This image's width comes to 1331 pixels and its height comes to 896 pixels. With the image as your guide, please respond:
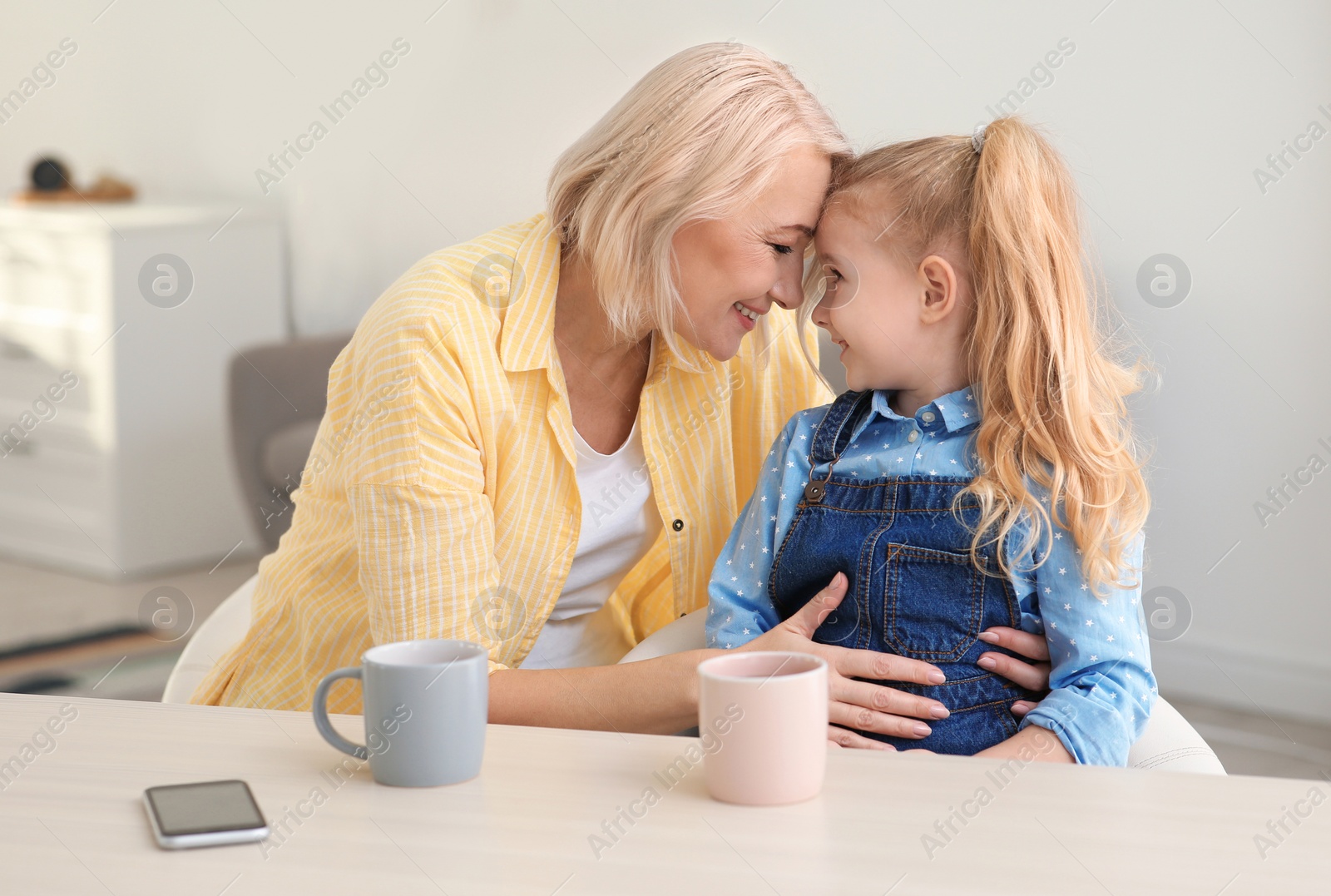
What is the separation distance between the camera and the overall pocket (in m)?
1.16

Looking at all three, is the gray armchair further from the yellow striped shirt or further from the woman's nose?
the woman's nose

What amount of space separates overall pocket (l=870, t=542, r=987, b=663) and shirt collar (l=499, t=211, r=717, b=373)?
1.35ft

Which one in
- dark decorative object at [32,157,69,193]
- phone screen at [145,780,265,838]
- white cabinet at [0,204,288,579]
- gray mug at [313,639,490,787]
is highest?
dark decorative object at [32,157,69,193]

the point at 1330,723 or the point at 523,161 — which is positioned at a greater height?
the point at 523,161

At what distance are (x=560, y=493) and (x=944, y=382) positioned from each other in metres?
0.44

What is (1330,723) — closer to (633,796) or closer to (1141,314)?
(1141,314)

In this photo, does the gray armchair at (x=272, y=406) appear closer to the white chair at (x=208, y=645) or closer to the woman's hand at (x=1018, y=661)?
the white chair at (x=208, y=645)

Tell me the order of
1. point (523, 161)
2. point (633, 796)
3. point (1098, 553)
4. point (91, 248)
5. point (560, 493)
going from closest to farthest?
point (633, 796) < point (1098, 553) < point (560, 493) < point (523, 161) < point (91, 248)

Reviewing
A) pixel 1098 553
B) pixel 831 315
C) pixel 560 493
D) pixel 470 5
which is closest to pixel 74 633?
pixel 470 5

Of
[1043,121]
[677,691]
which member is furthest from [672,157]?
[1043,121]

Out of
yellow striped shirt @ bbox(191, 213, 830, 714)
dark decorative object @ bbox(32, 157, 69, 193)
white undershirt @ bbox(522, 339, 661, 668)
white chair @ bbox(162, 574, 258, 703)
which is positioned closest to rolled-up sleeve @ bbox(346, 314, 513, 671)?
yellow striped shirt @ bbox(191, 213, 830, 714)

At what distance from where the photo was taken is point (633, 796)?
736 millimetres

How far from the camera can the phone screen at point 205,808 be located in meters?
0.68

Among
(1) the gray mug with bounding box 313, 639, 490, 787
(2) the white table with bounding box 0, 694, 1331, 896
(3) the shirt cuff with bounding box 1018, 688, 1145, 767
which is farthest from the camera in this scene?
(3) the shirt cuff with bounding box 1018, 688, 1145, 767
